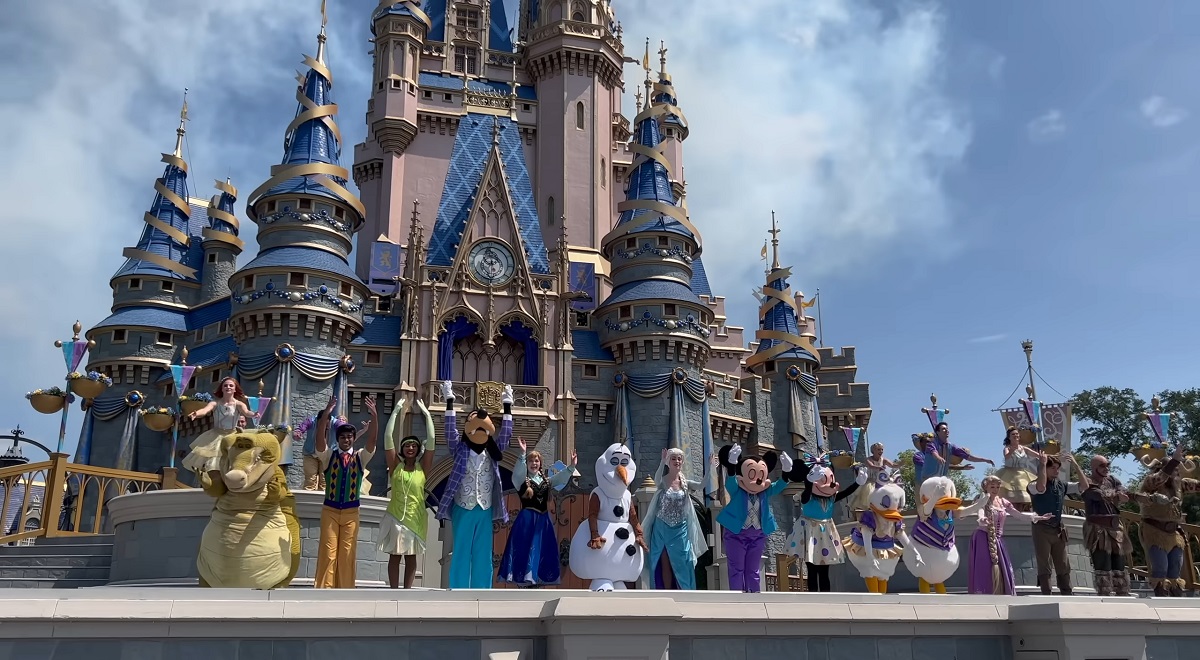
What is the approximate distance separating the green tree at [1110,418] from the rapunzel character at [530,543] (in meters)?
39.8

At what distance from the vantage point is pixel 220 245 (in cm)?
2981

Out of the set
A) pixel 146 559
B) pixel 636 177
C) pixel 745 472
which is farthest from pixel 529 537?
pixel 636 177

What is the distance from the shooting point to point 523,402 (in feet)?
77.8

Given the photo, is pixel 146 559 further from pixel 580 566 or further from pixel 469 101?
pixel 469 101

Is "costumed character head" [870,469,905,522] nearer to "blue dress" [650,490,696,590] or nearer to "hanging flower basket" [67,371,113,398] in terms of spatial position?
"blue dress" [650,490,696,590]

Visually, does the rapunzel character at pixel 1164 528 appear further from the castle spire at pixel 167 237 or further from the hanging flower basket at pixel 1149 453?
the castle spire at pixel 167 237

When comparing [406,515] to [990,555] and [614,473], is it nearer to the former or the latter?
[614,473]

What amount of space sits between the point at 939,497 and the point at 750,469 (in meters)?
1.84

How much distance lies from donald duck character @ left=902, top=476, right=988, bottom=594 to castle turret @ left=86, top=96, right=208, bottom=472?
22.3 m

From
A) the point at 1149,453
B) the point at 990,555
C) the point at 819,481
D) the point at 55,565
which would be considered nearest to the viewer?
the point at 990,555

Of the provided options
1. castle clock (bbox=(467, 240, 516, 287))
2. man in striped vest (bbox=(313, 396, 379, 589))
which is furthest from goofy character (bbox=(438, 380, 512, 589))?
castle clock (bbox=(467, 240, 516, 287))

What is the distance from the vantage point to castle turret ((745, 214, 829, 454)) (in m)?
28.4

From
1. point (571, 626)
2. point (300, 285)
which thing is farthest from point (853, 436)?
point (571, 626)

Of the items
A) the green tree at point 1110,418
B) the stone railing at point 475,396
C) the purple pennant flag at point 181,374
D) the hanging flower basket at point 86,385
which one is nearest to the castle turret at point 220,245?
the purple pennant flag at point 181,374
